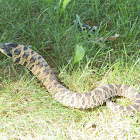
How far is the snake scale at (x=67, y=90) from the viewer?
4.09 metres

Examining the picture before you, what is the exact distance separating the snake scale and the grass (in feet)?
0.42

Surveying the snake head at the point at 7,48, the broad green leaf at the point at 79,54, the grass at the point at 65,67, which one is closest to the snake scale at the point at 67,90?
the snake head at the point at 7,48

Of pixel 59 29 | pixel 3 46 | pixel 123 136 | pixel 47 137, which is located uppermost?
pixel 59 29

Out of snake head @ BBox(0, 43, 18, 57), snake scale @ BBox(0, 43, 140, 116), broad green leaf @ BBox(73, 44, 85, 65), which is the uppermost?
broad green leaf @ BBox(73, 44, 85, 65)

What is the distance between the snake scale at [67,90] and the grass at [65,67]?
13 cm

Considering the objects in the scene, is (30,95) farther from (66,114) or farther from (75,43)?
(75,43)

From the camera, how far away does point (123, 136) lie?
3.47m

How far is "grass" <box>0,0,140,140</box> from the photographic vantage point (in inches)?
141

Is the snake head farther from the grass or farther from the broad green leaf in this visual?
the broad green leaf

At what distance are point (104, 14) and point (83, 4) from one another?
65 centimetres

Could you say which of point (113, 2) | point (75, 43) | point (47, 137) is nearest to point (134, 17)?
point (113, 2)

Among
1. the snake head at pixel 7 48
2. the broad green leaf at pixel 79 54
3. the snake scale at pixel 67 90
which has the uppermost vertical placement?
the broad green leaf at pixel 79 54

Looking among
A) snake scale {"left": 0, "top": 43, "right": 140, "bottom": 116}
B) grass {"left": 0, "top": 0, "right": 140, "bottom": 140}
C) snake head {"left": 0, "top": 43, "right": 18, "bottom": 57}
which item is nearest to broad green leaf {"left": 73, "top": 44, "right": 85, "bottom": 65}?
grass {"left": 0, "top": 0, "right": 140, "bottom": 140}

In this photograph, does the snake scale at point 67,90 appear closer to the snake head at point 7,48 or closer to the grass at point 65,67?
the snake head at point 7,48
